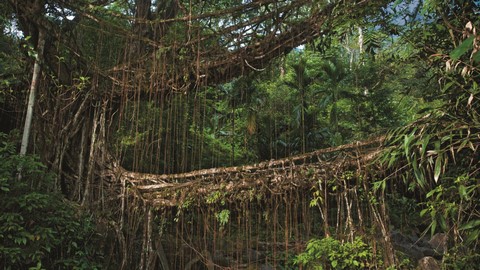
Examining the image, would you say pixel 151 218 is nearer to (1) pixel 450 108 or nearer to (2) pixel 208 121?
(1) pixel 450 108

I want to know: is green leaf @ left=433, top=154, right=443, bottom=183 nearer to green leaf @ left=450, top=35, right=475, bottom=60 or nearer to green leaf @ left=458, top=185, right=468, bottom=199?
green leaf @ left=458, top=185, right=468, bottom=199

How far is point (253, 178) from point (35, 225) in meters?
2.02

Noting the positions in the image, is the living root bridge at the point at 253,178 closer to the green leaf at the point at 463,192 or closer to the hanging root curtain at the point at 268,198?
the hanging root curtain at the point at 268,198

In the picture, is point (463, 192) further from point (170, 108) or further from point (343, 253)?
point (170, 108)

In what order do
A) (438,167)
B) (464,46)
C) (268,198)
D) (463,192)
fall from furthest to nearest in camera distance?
(268,198), (438,167), (463,192), (464,46)

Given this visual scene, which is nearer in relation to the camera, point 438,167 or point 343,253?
point 438,167

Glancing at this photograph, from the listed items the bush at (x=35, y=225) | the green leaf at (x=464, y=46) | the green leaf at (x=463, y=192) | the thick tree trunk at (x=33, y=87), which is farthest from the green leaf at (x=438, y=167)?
the thick tree trunk at (x=33, y=87)

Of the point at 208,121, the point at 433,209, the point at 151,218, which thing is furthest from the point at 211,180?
the point at 208,121

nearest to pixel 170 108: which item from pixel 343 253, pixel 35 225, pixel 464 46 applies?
pixel 35 225

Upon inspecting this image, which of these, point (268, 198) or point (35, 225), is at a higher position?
point (268, 198)

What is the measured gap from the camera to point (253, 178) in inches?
172

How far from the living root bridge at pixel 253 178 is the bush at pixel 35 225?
869mm

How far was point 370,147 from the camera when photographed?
13.0ft

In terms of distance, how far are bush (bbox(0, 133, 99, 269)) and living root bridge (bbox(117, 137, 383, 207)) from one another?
0.87m
